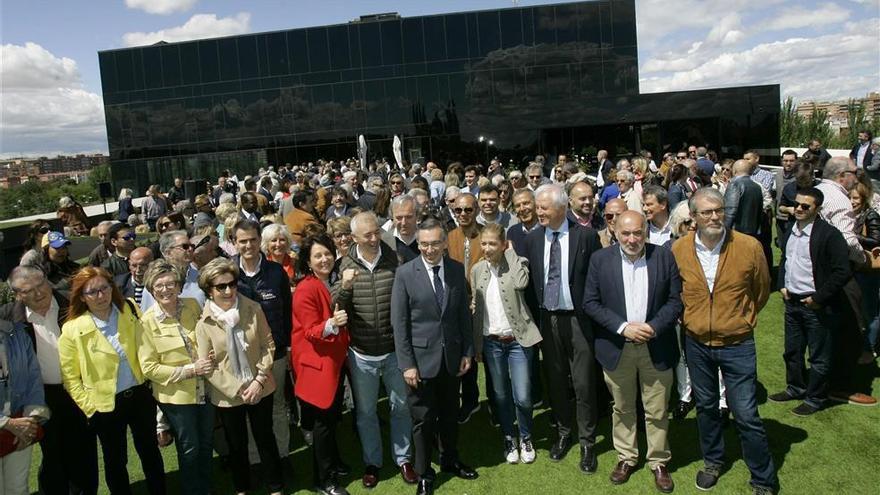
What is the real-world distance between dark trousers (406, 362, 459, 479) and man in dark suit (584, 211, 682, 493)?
3.62ft

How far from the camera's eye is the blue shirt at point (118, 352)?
4047 mm

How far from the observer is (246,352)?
414 centimetres

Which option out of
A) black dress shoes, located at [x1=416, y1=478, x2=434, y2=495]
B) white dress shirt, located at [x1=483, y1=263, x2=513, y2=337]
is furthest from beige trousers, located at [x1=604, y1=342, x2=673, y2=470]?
black dress shoes, located at [x1=416, y1=478, x2=434, y2=495]

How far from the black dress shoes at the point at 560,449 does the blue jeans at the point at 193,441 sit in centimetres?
258

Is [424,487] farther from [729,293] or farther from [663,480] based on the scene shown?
[729,293]

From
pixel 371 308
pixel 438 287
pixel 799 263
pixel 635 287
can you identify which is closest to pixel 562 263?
pixel 635 287

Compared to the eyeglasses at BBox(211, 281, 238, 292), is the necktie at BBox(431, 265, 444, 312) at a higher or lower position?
lower

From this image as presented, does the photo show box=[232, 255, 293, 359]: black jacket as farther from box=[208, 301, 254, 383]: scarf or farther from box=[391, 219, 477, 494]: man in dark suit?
box=[391, 219, 477, 494]: man in dark suit

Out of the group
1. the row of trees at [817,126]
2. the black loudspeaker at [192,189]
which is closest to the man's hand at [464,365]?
the black loudspeaker at [192,189]

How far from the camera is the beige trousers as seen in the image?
422cm

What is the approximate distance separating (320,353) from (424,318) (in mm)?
792

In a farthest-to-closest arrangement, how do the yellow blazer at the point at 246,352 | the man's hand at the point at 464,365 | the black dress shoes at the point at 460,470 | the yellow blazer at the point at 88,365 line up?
the black dress shoes at the point at 460,470, the man's hand at the point at 464,365, the yellow blazer at the point at 246,352, the yellow blazer at the point at 88,365

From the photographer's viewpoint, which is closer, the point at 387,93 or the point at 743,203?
the point at 743,203

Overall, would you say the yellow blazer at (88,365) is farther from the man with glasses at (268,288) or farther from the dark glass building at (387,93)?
the dark glass building at (387,93)
